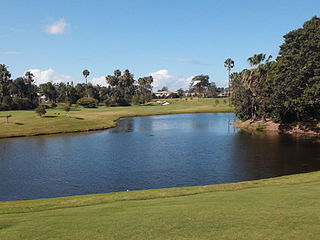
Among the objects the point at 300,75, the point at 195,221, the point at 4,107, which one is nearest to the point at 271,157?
the point at 300,75

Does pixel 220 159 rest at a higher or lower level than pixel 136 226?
lower

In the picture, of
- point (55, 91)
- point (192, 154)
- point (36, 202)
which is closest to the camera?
point (36, 202)

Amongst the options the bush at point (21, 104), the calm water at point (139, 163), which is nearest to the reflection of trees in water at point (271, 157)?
the calm water at point (139, 163)

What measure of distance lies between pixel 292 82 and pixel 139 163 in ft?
140

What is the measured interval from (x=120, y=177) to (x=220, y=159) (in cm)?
1549

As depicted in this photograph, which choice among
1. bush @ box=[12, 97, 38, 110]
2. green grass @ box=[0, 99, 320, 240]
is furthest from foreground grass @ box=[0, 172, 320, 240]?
bush @ box=[12, 97, 38, 110]

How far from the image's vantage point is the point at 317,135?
214 feet

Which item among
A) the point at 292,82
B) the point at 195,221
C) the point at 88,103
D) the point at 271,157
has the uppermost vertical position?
the point at 292,82

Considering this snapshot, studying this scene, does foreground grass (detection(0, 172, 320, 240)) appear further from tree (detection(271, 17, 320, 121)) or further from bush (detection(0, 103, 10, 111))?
A: bush (detection(0, 103, 10, 111))

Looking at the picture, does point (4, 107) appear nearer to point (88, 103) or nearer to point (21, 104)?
point (21, 104)

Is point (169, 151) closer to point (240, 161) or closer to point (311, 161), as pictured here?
point (240, 161)

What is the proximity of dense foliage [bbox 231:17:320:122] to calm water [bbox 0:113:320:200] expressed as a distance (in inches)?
399

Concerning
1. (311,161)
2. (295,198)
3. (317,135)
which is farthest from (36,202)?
(317,135)

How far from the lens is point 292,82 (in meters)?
66.9
